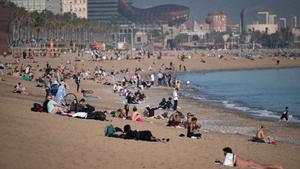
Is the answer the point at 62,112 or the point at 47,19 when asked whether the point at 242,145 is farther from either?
the point at 47,19

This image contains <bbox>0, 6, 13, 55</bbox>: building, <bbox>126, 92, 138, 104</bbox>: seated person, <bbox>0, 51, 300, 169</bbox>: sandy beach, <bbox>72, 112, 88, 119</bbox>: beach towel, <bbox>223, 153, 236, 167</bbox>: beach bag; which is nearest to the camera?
<bbox>0, 51, 300, 169</bbox>: sandy beach

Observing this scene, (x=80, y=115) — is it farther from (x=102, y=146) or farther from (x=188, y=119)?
(x=102, y=146)

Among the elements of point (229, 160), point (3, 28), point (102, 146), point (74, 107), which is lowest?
point (229, 160)

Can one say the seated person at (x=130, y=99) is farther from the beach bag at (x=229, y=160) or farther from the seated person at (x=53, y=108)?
the beach bag at (x=229, y=160)

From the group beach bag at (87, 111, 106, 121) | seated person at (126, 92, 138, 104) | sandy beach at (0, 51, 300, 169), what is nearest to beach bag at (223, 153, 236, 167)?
sandy beach at (0, 51, 300, 169)

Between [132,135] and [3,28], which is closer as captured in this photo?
[132,135]

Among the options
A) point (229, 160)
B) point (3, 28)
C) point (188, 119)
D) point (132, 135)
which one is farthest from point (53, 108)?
point (3, 28)

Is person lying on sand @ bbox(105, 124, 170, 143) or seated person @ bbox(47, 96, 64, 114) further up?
seated person @ bbox(47, 96, 64, 114)

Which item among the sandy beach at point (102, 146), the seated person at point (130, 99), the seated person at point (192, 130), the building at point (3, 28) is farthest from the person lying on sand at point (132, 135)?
the building at point (3, 28)

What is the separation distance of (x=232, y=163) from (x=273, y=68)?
291 ft

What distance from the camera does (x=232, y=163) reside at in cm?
1305

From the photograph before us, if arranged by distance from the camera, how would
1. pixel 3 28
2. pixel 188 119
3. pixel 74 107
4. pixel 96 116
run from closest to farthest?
pixel 188 119 < pixel 96 116 < pixel 74 107 < pixel 3 28

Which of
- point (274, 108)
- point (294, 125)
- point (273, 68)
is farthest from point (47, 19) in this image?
point (294, 125)

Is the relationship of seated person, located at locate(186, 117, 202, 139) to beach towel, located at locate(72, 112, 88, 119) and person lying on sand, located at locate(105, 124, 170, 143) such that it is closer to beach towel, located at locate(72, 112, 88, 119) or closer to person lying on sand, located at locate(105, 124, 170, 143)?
person lying on sand, located at locate(105, 124, 170, 143)
